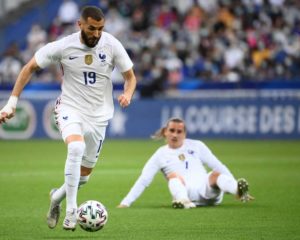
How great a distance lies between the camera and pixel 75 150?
349 inches

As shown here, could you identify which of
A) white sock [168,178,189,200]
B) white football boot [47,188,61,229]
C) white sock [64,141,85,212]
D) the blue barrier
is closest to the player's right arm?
white sock [64,141,85,212]

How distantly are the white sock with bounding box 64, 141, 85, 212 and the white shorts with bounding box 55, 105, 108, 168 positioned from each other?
23cm

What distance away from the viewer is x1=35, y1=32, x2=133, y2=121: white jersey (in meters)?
9.45

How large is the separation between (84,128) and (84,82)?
0.49 m

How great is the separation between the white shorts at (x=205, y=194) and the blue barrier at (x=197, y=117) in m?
12.8

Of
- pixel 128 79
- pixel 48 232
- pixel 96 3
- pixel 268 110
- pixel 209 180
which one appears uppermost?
pixel 96 3

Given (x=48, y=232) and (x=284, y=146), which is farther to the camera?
(x=284, y=146)

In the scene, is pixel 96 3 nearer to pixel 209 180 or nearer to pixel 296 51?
pixel 296 51

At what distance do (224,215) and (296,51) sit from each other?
1635 centimetres

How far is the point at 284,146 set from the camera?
23.2 metres

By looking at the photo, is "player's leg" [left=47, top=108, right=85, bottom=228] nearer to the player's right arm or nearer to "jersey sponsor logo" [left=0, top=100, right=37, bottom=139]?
the player's right arm

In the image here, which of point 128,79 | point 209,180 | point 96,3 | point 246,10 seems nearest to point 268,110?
point 246,10

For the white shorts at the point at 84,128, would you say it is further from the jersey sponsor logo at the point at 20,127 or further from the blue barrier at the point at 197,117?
the jersey sponsor logo at the point at 20,127

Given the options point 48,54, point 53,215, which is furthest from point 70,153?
point 48,54
